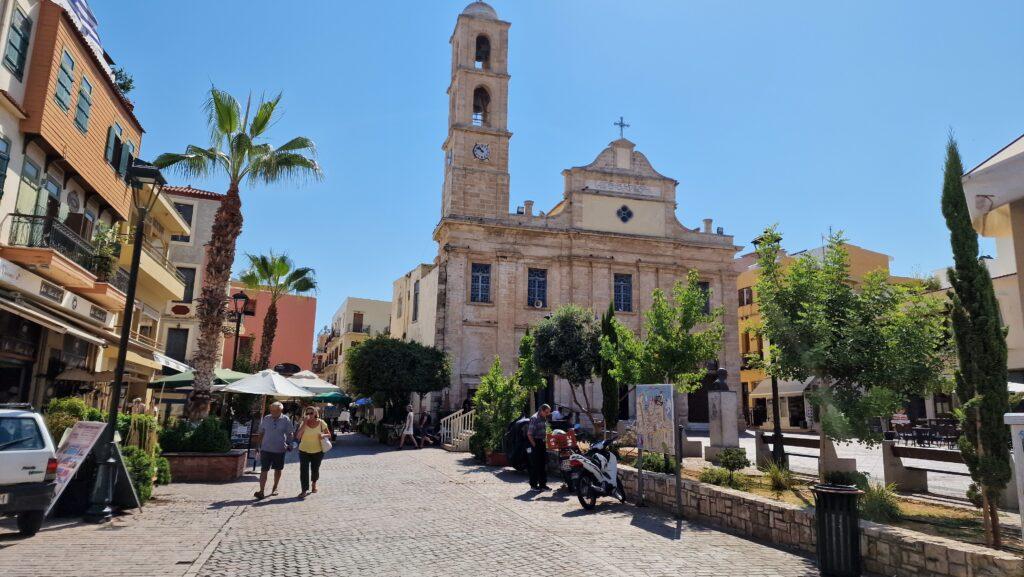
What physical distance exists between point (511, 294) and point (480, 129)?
28.1 feet

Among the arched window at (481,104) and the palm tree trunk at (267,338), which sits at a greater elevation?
the arched window at (481,104)

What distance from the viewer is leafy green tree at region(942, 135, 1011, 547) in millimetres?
6414

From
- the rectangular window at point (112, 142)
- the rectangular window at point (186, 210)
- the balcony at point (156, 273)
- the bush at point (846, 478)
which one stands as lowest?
the bush at point (846, 478)

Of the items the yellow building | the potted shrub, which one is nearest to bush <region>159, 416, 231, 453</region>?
the potted shrub

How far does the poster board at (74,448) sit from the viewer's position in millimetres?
8055

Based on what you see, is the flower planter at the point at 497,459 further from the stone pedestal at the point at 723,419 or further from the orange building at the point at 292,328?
the orange building at the point at 292,328

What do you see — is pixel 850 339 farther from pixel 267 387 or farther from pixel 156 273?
pixel 156 273

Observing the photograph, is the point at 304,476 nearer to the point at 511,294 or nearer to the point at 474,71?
the point at 511,294

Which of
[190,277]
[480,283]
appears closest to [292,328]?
[190,277]

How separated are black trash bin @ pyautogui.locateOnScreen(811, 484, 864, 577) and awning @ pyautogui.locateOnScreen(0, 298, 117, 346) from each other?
1212cm

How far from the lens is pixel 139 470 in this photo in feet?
31.0

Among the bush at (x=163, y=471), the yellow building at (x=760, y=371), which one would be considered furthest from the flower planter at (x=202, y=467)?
the yellow building at (x=760, y=371)

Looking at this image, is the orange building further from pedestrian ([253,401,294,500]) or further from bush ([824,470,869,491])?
bush ([824,470,869,491])

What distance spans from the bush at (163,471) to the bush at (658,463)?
Result: 814 cm
